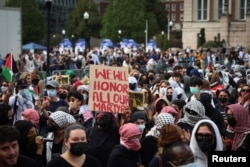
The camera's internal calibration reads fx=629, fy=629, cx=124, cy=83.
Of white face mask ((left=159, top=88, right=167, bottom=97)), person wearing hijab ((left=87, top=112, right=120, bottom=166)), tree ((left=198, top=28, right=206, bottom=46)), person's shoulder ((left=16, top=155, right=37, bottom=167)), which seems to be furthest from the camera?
tree ((left=198, top=28, right=206, bottom=46))

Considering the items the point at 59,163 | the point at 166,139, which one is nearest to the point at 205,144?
the point at 166,139

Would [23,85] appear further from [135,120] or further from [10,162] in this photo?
[10,162]

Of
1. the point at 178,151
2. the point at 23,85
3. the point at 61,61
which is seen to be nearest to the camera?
the point at 178,151

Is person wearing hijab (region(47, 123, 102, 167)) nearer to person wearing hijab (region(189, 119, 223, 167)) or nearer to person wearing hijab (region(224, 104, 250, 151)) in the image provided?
person wearing hijab (region(189, 119, 223, 167))

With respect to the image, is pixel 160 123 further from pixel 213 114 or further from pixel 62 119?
pixel 213 114

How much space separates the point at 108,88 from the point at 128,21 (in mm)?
68479

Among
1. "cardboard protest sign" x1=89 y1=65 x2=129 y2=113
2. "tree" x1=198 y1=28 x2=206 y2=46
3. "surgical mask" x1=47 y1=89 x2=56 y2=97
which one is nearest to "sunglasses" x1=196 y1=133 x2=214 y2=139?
"cardboard protest sign" x1=89 y1=65 x2=129 y2=113

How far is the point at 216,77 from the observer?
1450 centimetres

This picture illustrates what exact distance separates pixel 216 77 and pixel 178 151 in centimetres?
941

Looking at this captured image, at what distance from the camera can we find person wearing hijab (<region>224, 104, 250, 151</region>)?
780 centimetres

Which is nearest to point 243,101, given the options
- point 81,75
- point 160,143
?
point 160,143

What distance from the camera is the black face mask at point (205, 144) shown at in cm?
657

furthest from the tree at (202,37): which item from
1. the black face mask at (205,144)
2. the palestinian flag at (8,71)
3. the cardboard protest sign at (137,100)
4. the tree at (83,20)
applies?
the black face mask at (205,144)

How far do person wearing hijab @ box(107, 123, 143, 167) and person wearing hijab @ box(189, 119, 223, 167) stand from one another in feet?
2.48
